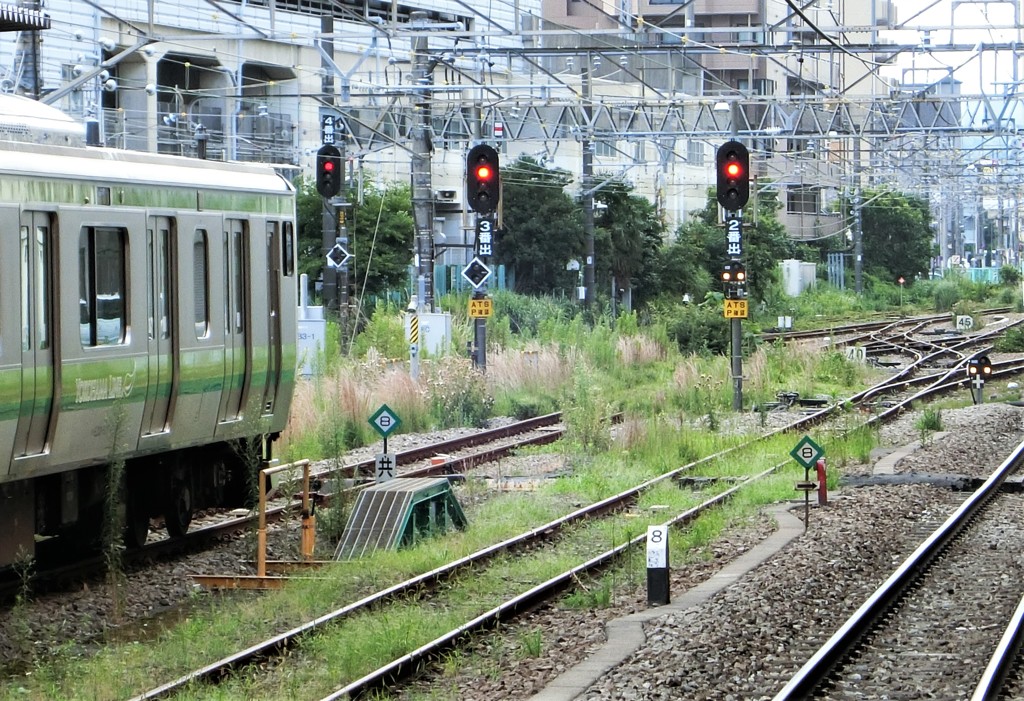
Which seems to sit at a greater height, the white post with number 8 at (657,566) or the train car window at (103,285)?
the train car window at (103,285)

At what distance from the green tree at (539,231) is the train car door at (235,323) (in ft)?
119

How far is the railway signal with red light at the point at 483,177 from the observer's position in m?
23.2

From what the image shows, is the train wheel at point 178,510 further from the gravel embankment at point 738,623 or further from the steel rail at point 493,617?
the gravel embankment at point 738,623

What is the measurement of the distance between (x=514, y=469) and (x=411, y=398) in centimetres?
523

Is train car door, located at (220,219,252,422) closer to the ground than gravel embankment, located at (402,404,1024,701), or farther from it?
farther from it

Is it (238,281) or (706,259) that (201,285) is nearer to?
(238,281)

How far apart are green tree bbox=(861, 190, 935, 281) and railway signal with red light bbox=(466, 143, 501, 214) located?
62.9 metres

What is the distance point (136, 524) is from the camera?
13.6 metres

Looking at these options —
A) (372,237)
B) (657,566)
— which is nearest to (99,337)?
(657,566)

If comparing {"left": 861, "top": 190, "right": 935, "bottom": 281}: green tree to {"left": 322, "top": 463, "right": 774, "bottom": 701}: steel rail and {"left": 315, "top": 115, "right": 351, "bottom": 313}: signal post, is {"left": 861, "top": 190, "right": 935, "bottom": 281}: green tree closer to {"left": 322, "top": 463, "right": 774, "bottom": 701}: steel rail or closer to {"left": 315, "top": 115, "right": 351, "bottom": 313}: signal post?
{"left": 315, "top": 115, "right": 351, "bottom": 313}: signal post

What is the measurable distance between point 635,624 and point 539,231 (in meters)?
41.7

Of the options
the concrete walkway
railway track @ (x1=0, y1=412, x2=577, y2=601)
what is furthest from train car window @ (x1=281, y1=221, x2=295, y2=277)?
the concrete walkway

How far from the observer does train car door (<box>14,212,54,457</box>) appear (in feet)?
35.4

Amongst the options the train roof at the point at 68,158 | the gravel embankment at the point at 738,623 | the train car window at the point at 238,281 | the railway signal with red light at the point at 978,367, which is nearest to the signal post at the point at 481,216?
the gravel embankment at the point at 738,623
